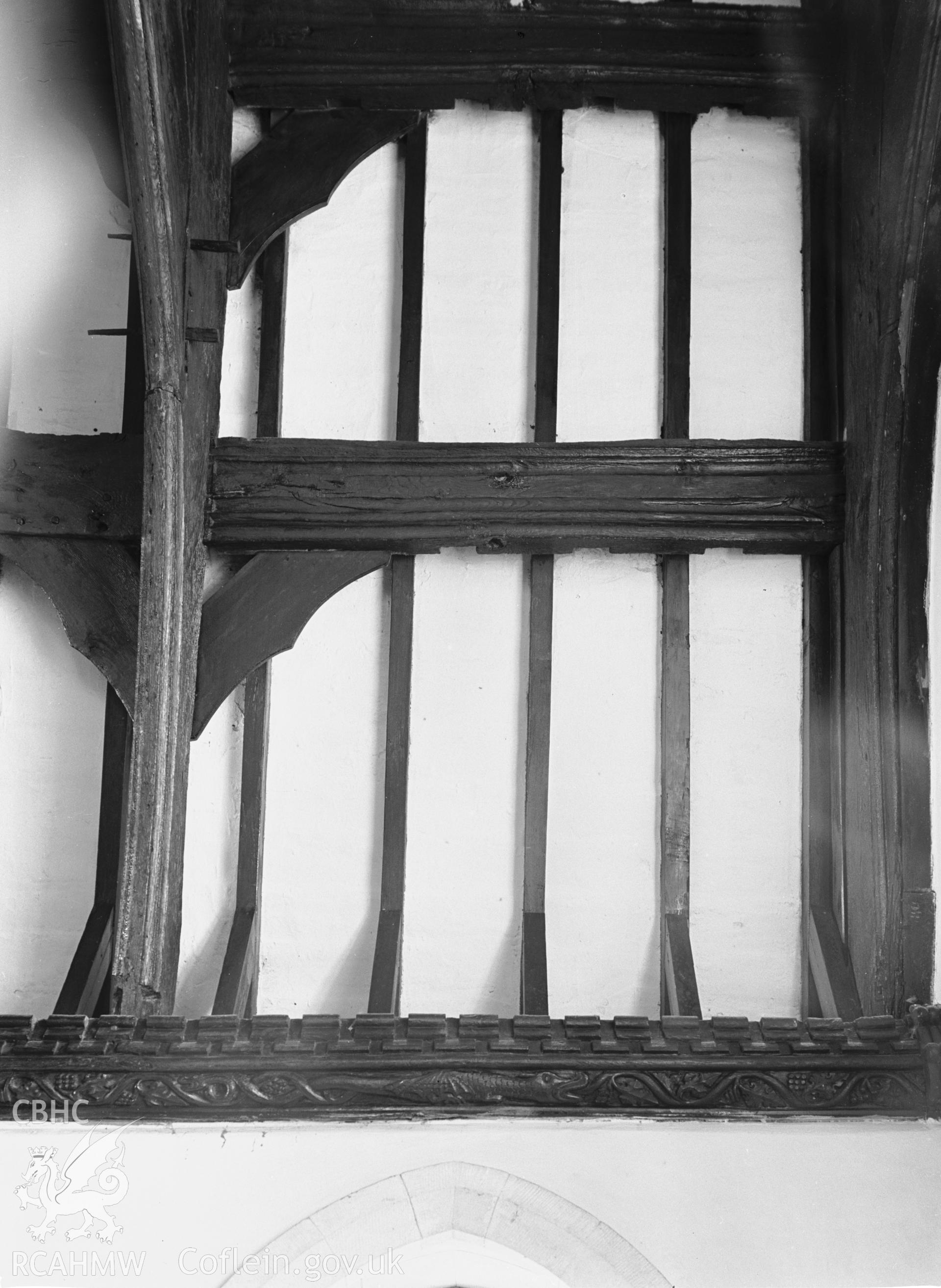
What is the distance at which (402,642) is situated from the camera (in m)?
3.25

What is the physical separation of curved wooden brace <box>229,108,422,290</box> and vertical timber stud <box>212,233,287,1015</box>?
8 centimetres

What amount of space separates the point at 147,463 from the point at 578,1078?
1.58m

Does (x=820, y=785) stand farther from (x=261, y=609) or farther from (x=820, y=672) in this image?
(x=261, y=609)

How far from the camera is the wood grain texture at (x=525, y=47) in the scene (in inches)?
132

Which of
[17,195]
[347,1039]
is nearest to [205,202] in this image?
[17,195]

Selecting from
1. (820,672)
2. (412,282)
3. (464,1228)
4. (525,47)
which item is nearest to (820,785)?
(820,672)

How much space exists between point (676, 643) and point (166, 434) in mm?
1259

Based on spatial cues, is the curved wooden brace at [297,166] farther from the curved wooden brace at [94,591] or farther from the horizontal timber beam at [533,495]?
the curved wooden brace at [94,591]

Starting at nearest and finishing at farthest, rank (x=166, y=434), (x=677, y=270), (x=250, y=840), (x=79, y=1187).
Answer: (x=79, y=1187)
(x=166, y=434)
(x=250, y=840)
(x=677, y=270)

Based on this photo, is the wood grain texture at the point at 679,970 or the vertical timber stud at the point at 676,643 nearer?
the wood grain texture at the point at 679,970

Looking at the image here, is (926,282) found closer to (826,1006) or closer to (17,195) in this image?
(826,1006)

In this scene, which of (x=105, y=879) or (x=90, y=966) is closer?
(x=90, y=966)

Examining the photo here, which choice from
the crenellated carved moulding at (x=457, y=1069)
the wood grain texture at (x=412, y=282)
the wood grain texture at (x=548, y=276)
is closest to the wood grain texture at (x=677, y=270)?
the wood grain texture at (x=548, y=276)

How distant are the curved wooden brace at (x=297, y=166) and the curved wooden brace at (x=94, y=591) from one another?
2.49ft
